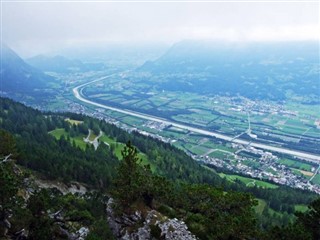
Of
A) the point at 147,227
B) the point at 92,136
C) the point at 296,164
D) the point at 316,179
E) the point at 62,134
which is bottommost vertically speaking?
the point at 296,164

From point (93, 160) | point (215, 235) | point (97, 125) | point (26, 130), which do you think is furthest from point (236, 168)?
point (215, 235)

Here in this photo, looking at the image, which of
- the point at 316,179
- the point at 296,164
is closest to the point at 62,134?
the point at 316,179

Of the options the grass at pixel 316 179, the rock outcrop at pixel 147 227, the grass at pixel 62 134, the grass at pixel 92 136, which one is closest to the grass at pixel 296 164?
the grass at pixel 316 179

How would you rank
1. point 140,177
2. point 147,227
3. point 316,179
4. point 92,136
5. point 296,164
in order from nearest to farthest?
point 147,227, point 140,177, point 92,136, point 316,179, point 296,164

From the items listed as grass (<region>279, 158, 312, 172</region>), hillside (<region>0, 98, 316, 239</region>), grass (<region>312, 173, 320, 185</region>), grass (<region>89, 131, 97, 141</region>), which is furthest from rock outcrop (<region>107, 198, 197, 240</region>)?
grass (<region>279, 158, 312, 172</region>)

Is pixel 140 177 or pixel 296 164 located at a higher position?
pixel 140 177

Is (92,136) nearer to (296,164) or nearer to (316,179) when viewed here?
(296,164)
